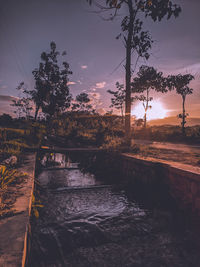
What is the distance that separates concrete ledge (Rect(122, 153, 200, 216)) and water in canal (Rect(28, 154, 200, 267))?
1.60ft

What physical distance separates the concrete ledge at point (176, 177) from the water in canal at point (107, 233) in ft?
1.60

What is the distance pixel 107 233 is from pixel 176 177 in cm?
230

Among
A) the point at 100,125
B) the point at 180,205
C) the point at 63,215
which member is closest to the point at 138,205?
the point at 180,205

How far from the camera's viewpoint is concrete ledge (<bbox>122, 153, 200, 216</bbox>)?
3.56 meters

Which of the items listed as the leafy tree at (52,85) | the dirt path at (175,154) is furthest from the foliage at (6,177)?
the leafy tree at (52,85)

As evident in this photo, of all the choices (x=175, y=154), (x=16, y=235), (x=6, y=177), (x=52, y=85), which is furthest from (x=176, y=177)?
(x=52, y=85)

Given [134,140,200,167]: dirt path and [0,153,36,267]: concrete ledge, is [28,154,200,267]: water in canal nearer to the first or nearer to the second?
[0,153,36,267]: concrete ledge

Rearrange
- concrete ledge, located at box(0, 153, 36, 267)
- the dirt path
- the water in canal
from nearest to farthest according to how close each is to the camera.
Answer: concrete ledge, located at box(0, 153, 36, 267), the water in canal, the dirt path

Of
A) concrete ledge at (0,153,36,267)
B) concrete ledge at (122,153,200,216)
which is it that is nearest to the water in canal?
concrete ledge at (122,153,200,216)

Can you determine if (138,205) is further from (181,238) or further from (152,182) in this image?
(181,238)

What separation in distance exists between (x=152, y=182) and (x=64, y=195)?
289 centimetres

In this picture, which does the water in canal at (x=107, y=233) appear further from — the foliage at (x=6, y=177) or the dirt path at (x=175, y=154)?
the dirt path at (x=175, y=154)

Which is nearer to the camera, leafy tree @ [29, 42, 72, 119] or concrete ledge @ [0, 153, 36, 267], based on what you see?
Answer: concrete ledge @ [0, 153, 36, 267]

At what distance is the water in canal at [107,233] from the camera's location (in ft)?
8.68
